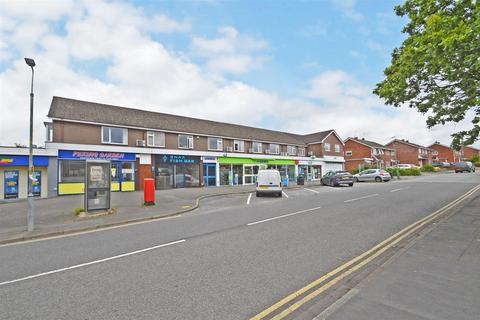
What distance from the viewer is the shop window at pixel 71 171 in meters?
19.1

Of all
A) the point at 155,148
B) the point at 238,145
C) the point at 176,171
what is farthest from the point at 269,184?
the point at 238,145

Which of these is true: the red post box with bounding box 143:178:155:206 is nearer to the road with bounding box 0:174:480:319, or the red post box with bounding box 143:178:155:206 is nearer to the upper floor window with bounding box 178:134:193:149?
the road with bounding box 0:174:480:319

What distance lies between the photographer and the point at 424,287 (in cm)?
386

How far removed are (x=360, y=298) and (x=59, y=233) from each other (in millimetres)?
9064

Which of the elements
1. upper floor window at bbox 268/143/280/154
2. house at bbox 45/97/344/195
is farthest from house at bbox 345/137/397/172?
upper floor window at bbox 268/143/280/154

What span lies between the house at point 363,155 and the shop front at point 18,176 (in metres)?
49.6

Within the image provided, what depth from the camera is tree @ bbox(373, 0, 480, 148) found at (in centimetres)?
604

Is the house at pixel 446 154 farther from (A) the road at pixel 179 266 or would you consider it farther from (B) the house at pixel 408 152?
Result: (A) the road at pixel 179 266

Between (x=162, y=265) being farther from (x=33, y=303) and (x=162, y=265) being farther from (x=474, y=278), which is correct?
(x=474, y=278)

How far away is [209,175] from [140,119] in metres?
8.79

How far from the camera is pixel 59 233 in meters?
8.47

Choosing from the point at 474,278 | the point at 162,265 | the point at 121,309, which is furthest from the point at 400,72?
the point at 121,309

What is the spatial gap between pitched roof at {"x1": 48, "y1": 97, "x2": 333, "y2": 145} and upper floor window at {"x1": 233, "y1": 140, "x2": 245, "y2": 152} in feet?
2.26

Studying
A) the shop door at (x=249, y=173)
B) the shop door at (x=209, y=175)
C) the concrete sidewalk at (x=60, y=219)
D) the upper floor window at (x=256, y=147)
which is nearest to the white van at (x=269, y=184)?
the concrete sidewalk at (x=60, y=219)
